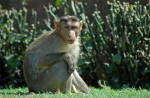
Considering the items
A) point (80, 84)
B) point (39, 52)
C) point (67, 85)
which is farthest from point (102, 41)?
point (67, 85)

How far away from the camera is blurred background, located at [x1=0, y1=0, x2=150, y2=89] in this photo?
36.1 feet

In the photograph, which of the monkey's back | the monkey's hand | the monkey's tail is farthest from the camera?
the monkey's tail

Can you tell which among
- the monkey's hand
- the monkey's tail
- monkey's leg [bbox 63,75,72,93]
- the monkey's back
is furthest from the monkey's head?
the monkey's tail

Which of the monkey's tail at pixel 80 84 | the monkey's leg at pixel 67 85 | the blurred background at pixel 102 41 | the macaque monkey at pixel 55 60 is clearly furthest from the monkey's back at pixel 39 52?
the blurred background at pixel 102 41

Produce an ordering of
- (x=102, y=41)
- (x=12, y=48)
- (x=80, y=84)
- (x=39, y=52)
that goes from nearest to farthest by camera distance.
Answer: (x=39, y=52)
(x=80, y=84)
(x=102, y=41)
(x=12, y=48)

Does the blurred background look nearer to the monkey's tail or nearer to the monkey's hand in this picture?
the monkey's tail

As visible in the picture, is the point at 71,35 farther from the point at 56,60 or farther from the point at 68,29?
the point at 56,60

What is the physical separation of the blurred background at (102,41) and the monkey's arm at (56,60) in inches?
114

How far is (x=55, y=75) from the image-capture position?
858cm

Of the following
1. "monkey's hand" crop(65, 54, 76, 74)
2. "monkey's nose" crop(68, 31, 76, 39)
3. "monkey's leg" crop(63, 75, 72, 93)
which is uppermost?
"monkey's nose" crop(68, 31, 76, 39)

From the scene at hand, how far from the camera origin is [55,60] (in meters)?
8.57

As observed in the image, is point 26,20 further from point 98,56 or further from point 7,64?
point 98,56

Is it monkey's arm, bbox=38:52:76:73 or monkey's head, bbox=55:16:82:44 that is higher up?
monkey's head, bbox=55:16:82:44

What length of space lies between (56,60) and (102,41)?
10.9 ft
